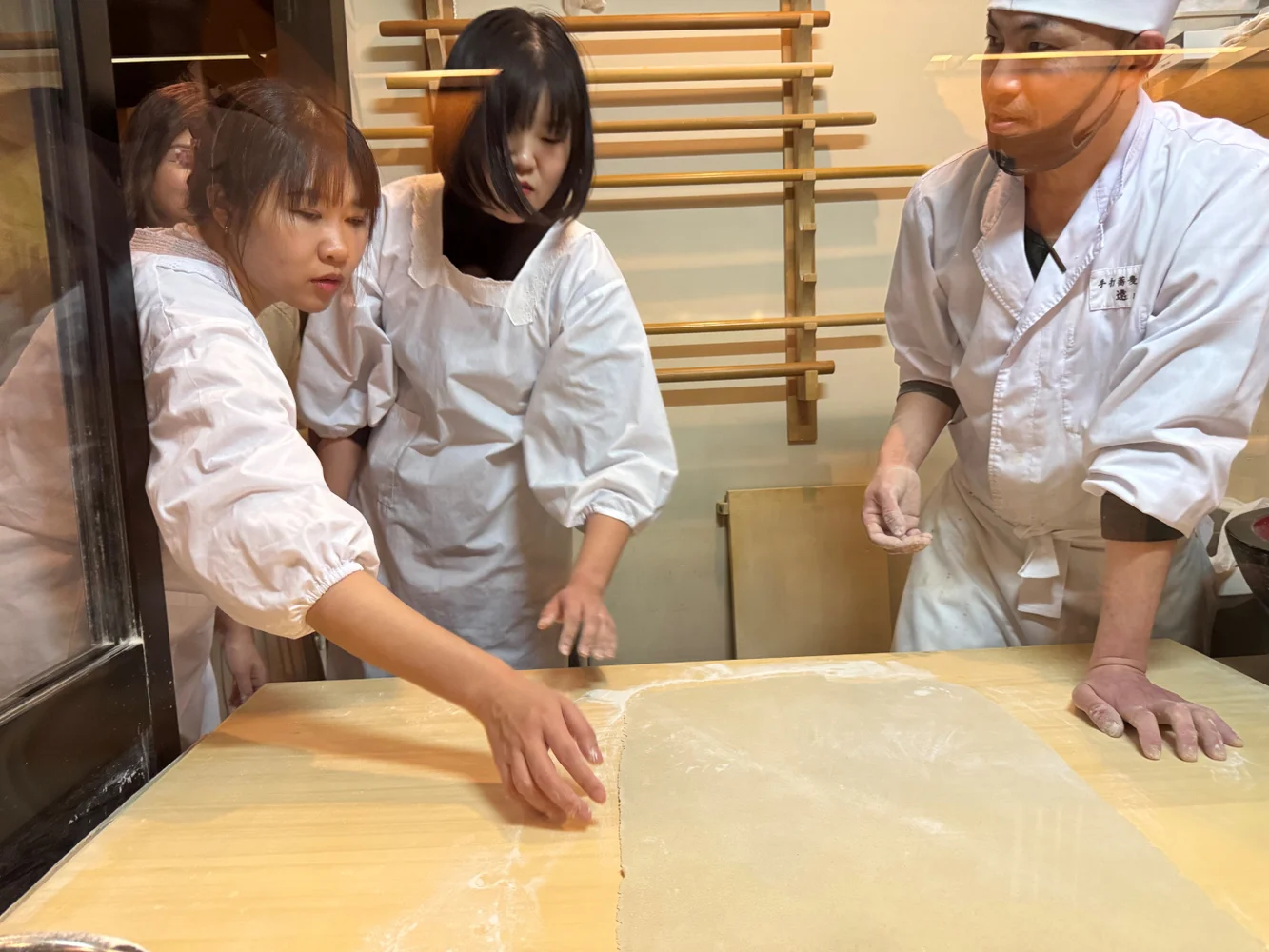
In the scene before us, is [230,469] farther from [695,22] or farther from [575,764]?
[695,22]

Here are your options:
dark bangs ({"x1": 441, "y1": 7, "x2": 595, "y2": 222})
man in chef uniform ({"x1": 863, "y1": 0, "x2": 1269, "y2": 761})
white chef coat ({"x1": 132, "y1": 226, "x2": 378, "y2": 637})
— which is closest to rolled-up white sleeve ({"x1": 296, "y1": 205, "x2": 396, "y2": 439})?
dark bangs ({"x1": 441, "y1": 7, "x2": 595, "y2": 222})

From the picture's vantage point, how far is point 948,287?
3.06 ft

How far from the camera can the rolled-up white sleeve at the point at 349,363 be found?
3.03ft

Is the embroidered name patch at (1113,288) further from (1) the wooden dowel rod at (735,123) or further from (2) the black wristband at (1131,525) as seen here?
(1) the wooden dowel rod at (735,123)

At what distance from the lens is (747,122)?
3.41 feet

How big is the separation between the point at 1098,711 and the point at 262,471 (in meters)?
0.70

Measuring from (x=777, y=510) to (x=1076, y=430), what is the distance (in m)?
0.42

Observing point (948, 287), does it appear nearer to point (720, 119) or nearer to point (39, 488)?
point (720, 119)

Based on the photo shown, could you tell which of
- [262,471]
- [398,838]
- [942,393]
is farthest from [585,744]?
[942,393]

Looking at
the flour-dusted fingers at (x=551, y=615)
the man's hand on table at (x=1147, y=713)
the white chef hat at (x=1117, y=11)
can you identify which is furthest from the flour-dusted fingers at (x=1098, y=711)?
the white chef hat at (x=1117, y=11)

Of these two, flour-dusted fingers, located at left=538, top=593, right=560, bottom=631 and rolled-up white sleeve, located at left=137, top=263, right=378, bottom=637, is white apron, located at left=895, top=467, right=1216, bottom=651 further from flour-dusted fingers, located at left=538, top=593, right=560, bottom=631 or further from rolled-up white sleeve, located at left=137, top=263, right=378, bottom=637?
rolled-up white sleeve, located at left=137, top=263, right=378, bottom=637

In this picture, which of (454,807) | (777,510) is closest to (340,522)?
(454,807)

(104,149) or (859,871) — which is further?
(104,149)

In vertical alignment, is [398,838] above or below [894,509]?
below
